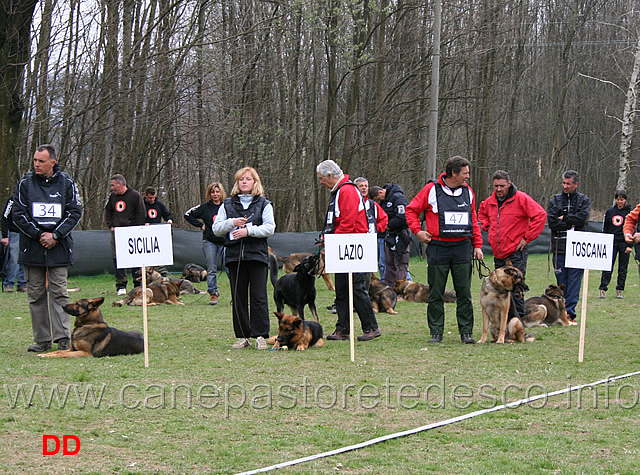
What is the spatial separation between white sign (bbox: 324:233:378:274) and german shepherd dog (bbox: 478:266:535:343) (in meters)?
1.69

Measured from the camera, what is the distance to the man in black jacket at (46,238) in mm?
7605

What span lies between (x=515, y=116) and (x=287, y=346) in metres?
32.3

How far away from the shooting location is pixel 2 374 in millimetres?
6453

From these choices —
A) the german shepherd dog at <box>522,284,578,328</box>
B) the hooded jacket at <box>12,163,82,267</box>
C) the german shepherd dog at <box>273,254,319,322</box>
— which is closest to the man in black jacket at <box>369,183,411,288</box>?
the german shepherd dog at <box>522,284,578,328</box>

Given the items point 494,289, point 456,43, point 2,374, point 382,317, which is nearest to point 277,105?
point 456,43

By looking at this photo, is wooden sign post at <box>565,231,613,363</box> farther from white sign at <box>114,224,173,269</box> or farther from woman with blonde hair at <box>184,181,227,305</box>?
woman with blonde hair at <box>184,181,227,305</box>

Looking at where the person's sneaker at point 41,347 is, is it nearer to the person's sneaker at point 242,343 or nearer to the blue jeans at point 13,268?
the person's sneaker at point 242,343

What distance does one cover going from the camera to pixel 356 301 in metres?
8.73

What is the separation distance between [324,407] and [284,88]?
21.4 metres

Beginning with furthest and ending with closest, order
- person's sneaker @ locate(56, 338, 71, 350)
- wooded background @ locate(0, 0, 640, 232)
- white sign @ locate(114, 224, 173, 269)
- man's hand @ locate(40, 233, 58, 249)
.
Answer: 1. wooded background @ locate(0, 0, 640, 232)
2. person's sneaker @ locate(56, 338, 71, 350)
3. man's hand @ locate(40, 233, 58, 249)
4. white sign @ locate(114, 224, 173, 269)

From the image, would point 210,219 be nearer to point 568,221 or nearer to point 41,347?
point 41,347

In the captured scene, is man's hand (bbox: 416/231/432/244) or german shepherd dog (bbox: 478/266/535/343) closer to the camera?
man's hand (bbox: 416/231/432/244)

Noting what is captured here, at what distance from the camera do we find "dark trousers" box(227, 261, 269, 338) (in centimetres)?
795

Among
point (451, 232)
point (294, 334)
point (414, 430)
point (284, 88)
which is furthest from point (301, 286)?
point (284, 88)
